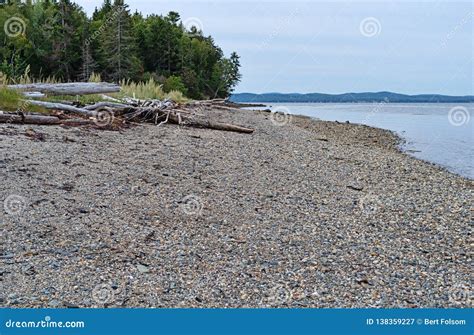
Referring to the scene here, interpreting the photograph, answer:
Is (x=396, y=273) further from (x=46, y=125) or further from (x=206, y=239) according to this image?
(x=46, y=125)

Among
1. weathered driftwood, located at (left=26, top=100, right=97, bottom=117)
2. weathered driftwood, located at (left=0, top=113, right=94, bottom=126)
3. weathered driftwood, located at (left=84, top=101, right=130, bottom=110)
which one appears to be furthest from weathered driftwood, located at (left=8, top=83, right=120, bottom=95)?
weathered driftwood, located at (left=0, top=113, right=94, bottom=126)

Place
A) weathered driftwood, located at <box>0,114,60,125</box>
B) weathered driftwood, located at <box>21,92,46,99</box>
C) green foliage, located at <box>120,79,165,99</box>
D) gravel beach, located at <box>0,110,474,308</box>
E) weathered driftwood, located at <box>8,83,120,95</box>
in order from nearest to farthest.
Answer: gravel beach, located at <box>0,110,474,308</box> → weathered driftwood, located at <box>0,114,60,125</box> → weathered driftwood, located at <box>21,92,46,99</box> → weathered driftwood, located at <box>8,83,120,95</box> → green foliage, located at <box>120,79,165,99</box>

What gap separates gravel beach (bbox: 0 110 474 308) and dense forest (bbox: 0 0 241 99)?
17.1 metres

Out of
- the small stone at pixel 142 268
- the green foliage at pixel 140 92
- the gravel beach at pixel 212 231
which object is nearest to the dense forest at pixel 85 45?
the green foliage at pixel 140 92

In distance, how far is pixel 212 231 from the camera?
5.43 m

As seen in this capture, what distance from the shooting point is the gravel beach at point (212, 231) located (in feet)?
13.0

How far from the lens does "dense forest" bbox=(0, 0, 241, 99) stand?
1200 inches

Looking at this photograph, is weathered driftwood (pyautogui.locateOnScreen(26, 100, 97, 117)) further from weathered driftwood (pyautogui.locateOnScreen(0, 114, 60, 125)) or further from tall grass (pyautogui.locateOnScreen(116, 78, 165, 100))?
tall grass (pyautogui.locateOnScreen(116, 78, 165, 100))

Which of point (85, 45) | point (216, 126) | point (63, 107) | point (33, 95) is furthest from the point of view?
point (85, 45)

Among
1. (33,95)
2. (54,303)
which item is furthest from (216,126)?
(54,303)

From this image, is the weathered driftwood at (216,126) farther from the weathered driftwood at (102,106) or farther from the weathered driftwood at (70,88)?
the weathered driftwood at (70,88)

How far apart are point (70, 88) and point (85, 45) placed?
22471 millimetres

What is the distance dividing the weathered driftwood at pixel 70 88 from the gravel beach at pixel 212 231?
15.6 ft

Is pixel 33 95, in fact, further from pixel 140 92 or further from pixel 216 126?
pixel 140 92
